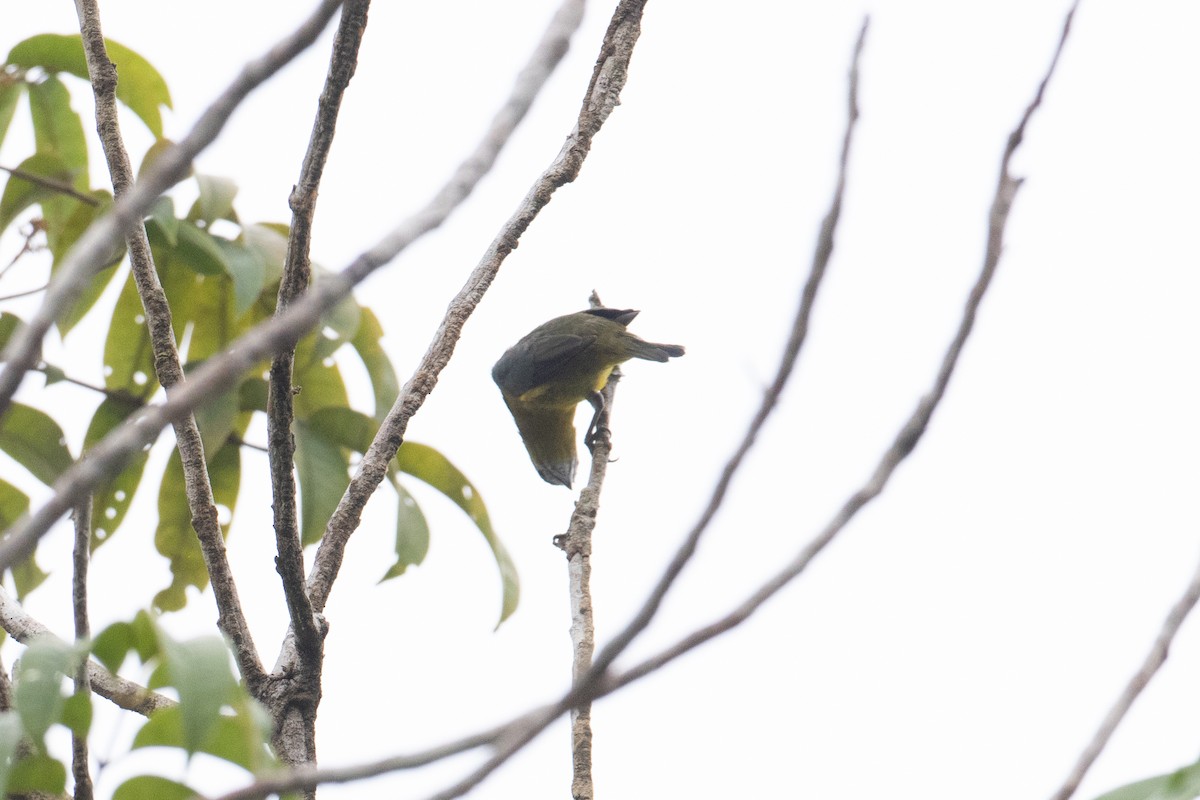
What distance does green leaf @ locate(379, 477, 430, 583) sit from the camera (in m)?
2.89

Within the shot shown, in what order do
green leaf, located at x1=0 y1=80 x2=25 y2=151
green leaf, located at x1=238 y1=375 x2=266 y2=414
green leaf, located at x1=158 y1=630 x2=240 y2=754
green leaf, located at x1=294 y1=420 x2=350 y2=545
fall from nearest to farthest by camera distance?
1. green leaf, located at x1=158 y1=630 x2=240 y2=754
2. green leaf, located at x1=294 y1=420 x2=350 y2=545
3. green leaf, located at x1=238 y1=375 x2=266 y2=414
4. green leaf, located at x1=0 y1=80 x2=25 y2=151

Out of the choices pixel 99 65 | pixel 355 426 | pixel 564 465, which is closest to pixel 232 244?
pixel 355 426

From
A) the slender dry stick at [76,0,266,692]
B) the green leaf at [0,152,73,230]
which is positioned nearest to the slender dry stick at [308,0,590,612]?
the slender dry stick at [76,0,266,692]

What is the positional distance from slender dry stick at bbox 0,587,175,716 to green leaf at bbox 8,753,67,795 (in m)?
0.69

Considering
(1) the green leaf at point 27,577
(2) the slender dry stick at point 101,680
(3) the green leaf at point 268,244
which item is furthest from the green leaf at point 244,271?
(2) the slender dry stick at point 101,680

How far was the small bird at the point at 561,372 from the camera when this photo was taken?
558cm

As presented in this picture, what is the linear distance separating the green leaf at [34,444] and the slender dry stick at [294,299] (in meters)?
1.27

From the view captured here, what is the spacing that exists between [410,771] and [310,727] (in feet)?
3.99

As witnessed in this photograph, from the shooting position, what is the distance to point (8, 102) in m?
3.26

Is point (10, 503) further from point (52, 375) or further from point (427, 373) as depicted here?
point (427, 373)

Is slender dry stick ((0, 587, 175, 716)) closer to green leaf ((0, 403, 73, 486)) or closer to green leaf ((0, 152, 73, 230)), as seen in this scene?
green leaf ((0, 403, 73, 486))

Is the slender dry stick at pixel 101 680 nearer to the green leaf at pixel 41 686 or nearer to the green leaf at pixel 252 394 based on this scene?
the green leaf at pixel 41 686

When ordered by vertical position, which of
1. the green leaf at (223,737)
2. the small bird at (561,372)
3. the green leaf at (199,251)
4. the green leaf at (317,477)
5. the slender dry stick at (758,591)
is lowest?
the slender dry stick at (758,591)

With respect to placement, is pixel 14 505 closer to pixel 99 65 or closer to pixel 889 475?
pixel 99 65
